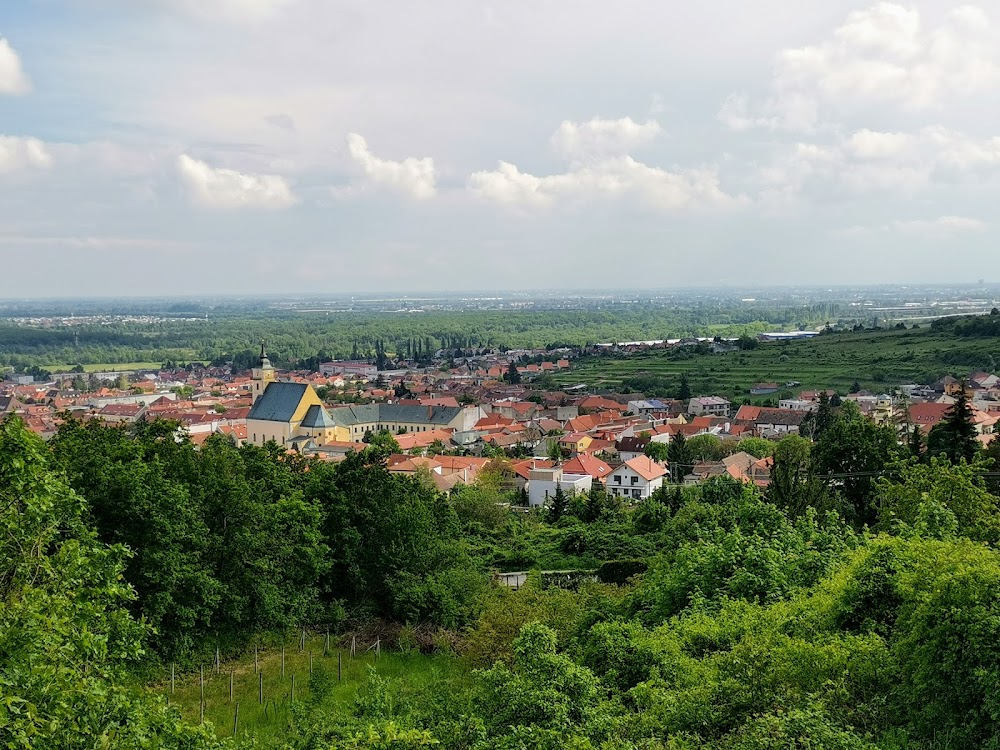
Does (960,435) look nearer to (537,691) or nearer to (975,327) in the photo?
(537,691)

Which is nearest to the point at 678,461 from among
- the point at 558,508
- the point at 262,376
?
the point at 558,508

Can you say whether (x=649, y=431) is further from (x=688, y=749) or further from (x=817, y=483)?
(x=688, y=749)

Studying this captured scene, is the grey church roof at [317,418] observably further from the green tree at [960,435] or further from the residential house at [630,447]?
the green tree at [960,435]

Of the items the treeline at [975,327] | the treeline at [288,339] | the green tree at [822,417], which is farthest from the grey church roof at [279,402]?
the treeline at [288,339]

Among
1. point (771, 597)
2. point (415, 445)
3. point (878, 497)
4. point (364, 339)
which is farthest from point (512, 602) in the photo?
point (364, 339)

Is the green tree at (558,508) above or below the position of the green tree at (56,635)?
below

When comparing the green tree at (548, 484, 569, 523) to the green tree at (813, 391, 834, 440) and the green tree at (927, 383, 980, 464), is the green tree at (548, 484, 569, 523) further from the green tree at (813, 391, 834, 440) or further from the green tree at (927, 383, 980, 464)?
the green tree at (813, 391, 834, 440)

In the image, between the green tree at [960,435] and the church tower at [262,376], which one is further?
the church tower at [262,376]
